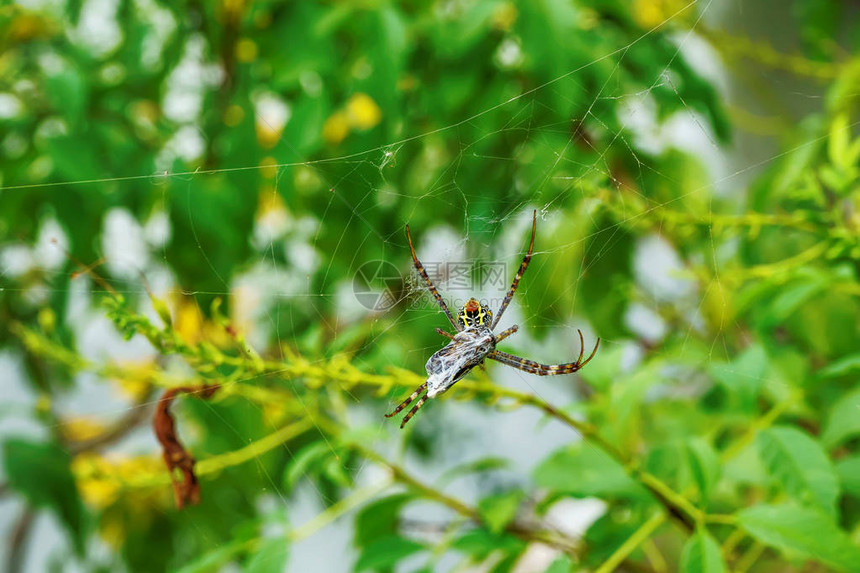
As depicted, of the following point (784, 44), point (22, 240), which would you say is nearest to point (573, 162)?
point (22, 240)

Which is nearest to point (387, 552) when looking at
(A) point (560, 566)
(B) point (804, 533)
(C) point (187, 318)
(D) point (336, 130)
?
(A) point (560, 566)

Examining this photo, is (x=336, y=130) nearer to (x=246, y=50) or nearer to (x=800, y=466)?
(x=246, y=50)

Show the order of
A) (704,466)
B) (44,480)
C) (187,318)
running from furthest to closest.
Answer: (187,318), (44,480), (704,466)

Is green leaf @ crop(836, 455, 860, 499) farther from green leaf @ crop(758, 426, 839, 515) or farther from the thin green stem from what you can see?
the thin green stem

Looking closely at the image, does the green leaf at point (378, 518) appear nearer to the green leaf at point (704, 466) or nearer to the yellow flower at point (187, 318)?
the green leaf at point (704, 466)

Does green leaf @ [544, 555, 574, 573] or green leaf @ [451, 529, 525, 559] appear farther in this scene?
green leaf @ [451, 529, 525, 559]
